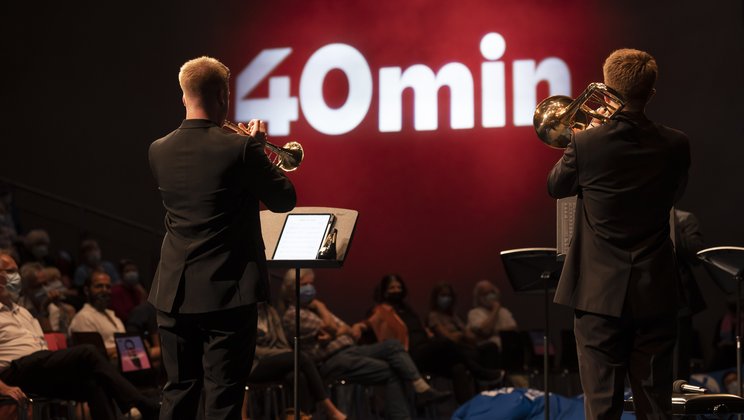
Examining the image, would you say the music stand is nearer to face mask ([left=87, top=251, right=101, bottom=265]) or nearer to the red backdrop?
the red backdrop

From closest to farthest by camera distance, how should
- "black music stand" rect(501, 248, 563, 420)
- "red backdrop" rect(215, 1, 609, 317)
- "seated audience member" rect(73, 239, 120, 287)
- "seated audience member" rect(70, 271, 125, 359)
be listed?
"black music stand" rect(501, 248, 563, 420) < "seated audience member" rect(70, 271, 125, 359) < "seated audience member" rect(73, 239, 120, 287) < "red backdrop" rect(215, 1, 609, 317)

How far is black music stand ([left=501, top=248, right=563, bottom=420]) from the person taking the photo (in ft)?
14.3

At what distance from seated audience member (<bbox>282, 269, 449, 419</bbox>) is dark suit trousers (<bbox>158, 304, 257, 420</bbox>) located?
3.72m

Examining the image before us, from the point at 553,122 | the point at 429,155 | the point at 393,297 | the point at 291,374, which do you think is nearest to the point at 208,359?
the point at 553,122

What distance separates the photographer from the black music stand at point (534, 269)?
171 inches

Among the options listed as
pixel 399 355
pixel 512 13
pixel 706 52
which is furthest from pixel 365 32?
pixel 399 355

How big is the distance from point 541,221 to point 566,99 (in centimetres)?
600

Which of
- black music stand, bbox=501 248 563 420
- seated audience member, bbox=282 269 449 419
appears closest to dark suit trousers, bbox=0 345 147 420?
seated audience member, bbox=282 269 449 419

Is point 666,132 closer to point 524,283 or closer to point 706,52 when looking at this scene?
point 524,283

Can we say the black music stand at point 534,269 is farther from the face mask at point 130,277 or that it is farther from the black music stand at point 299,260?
the face mask at point 130,277

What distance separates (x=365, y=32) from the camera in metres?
9.90

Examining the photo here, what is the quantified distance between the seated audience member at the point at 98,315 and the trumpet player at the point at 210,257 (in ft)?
12.6

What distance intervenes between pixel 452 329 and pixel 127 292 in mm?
2835

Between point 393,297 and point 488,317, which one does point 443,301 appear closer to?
point 488,317
